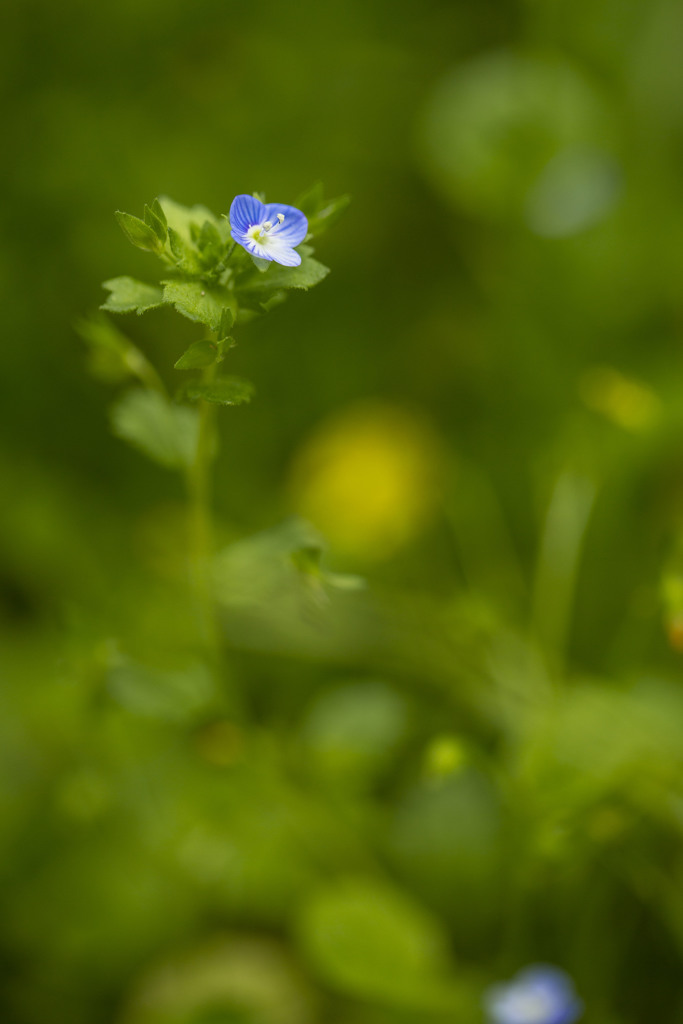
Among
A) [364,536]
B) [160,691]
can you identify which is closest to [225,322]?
[160,691]

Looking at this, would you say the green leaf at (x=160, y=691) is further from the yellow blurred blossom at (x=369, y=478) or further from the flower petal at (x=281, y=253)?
the yellow blurred blossom at (x=369, y=478)

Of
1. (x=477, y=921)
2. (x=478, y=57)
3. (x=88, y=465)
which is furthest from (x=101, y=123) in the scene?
(x=477, y=921)

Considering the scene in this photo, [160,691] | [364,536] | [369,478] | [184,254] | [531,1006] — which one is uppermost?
[369,478]

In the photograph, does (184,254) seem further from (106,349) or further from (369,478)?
(369,478)

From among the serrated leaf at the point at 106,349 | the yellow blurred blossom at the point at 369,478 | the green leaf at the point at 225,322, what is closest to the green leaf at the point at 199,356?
the green leaf at the point at 225,322

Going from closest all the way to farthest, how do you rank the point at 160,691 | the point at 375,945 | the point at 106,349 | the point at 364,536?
1. the point at 106,349
2. the point at 160,691
3. the point at 375,945
4. the point at 364,536

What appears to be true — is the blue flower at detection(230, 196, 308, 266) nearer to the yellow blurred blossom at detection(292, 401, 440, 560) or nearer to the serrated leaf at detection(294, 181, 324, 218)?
the serrated leaf at detection(294, 181, 324, 218)

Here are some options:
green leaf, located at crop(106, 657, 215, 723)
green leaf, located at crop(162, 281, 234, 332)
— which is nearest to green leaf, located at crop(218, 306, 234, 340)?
green leaf, located at crop(162, 281, 234, 332)
